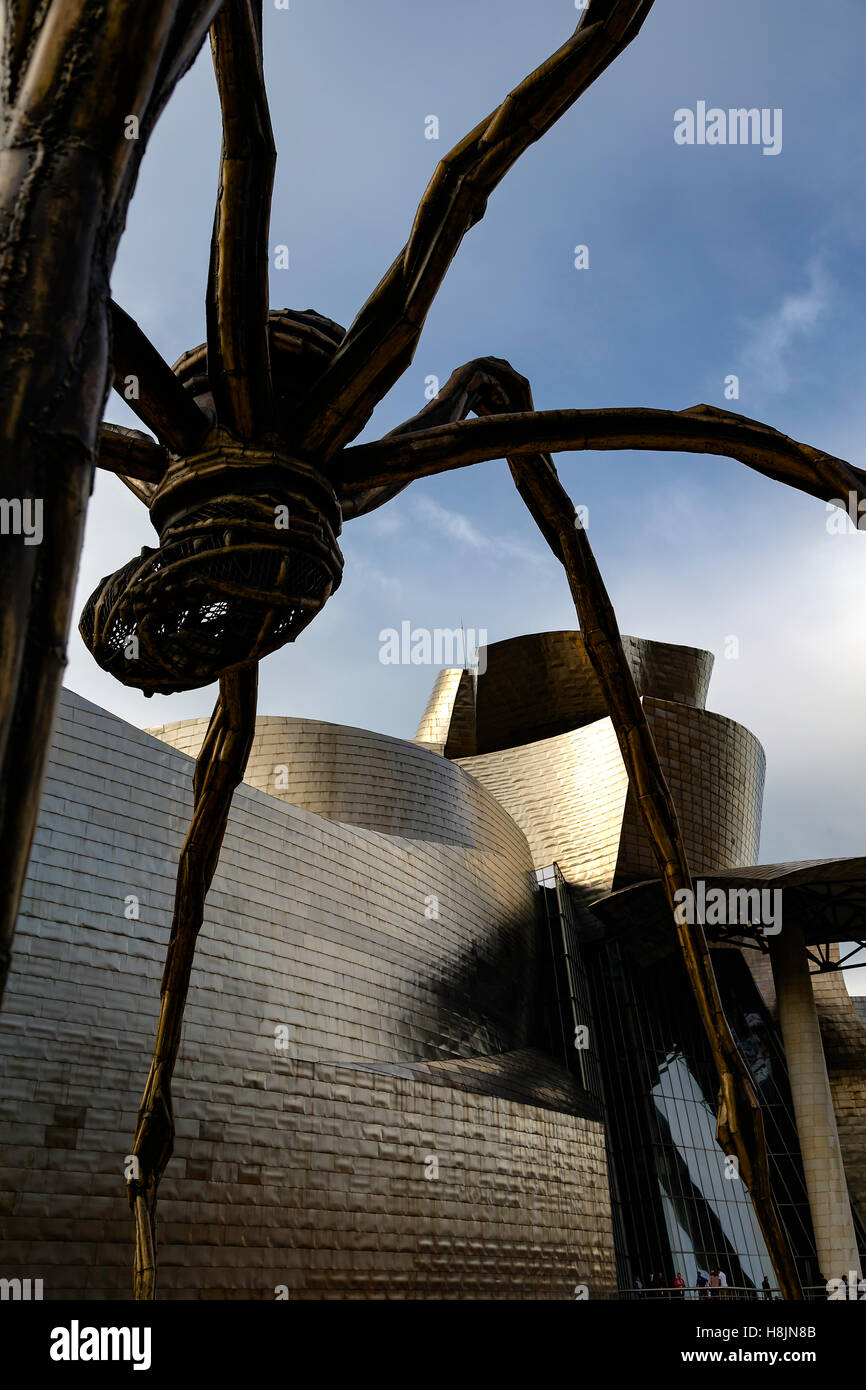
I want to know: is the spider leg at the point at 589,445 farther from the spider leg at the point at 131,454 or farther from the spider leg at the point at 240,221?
the spider leg at the point at 131,454

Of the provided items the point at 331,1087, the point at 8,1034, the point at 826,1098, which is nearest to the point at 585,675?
the point at 826,1098

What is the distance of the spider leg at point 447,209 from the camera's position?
129 inches

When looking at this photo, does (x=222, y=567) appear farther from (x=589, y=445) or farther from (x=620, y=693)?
(x=620, y=693)

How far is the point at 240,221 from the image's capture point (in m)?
3.07

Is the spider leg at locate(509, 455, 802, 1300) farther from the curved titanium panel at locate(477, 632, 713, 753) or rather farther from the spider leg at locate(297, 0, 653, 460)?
the curved titanium panel at locate(477, 632, 713, 753)

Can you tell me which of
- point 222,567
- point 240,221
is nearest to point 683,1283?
point 222,567

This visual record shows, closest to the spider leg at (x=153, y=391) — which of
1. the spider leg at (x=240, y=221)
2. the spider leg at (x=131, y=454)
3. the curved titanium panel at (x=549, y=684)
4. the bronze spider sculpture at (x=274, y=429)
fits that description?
the bronze spider sculpture at (x=274, y=429)

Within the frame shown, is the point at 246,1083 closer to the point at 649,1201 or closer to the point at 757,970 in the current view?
the point at 649,1201

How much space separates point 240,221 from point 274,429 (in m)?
0.66

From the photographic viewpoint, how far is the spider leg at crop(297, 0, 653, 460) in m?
3.29

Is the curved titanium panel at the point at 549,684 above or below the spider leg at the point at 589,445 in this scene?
above

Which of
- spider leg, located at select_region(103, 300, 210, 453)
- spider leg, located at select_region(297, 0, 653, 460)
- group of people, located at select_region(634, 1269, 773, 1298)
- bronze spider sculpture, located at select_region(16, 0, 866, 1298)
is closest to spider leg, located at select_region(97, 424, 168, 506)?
bronze spider sculpture, located at select_region(16, 0, 866, 1298)

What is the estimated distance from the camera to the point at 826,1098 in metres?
24.7

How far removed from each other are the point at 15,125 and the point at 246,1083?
41.5ft
